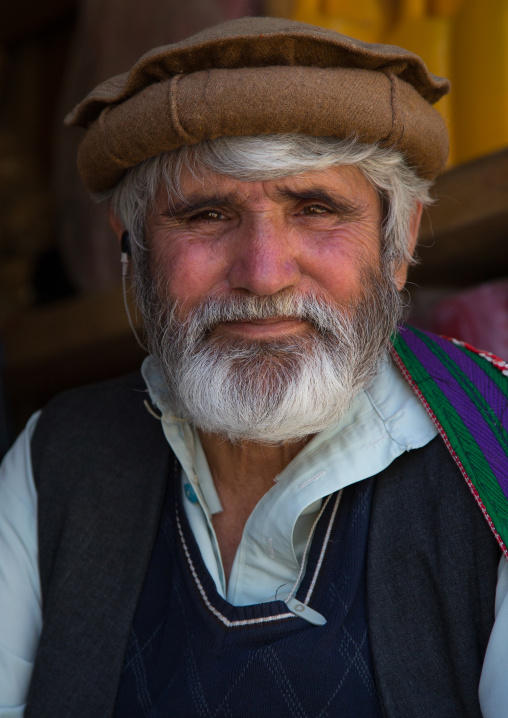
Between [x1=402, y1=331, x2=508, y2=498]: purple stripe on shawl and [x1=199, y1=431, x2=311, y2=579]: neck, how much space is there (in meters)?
0.28

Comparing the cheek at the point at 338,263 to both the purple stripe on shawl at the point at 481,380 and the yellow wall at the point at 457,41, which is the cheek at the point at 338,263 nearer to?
the purple stripe on shawl at the point at 481,380

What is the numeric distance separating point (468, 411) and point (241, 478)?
0.49 metres

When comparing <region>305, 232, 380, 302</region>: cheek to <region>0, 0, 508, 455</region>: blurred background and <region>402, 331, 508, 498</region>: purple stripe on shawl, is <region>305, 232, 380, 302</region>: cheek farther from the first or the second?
<region>0, 0, 508, 455</region>: blurred background

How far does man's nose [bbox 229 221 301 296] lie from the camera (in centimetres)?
123

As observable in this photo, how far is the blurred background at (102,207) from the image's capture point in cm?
189

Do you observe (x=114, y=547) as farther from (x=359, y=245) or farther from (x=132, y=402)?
(x=359, y=245)

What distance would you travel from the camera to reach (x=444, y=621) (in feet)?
3.73

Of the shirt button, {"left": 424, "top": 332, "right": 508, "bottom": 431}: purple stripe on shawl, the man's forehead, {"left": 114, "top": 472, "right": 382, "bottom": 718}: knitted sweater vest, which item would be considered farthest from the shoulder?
{"left": 424, "top": 332, "right": 508, "bottom": 431}: purple stripe on shawl

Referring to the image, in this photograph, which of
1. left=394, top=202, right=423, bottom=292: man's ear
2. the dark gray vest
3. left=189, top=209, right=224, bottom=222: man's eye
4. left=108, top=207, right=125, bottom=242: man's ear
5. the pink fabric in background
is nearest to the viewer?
the dark gray vest

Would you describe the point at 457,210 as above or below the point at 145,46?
below

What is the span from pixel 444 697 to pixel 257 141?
0.95 m

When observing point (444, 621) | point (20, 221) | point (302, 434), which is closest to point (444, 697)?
point (444, 621)

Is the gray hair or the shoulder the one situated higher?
the gray hair

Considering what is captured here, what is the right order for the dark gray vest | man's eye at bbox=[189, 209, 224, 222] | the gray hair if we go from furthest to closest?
man's eye at bbox=[189, 209, 224, 222]
the gray hair
the dark gray vest
